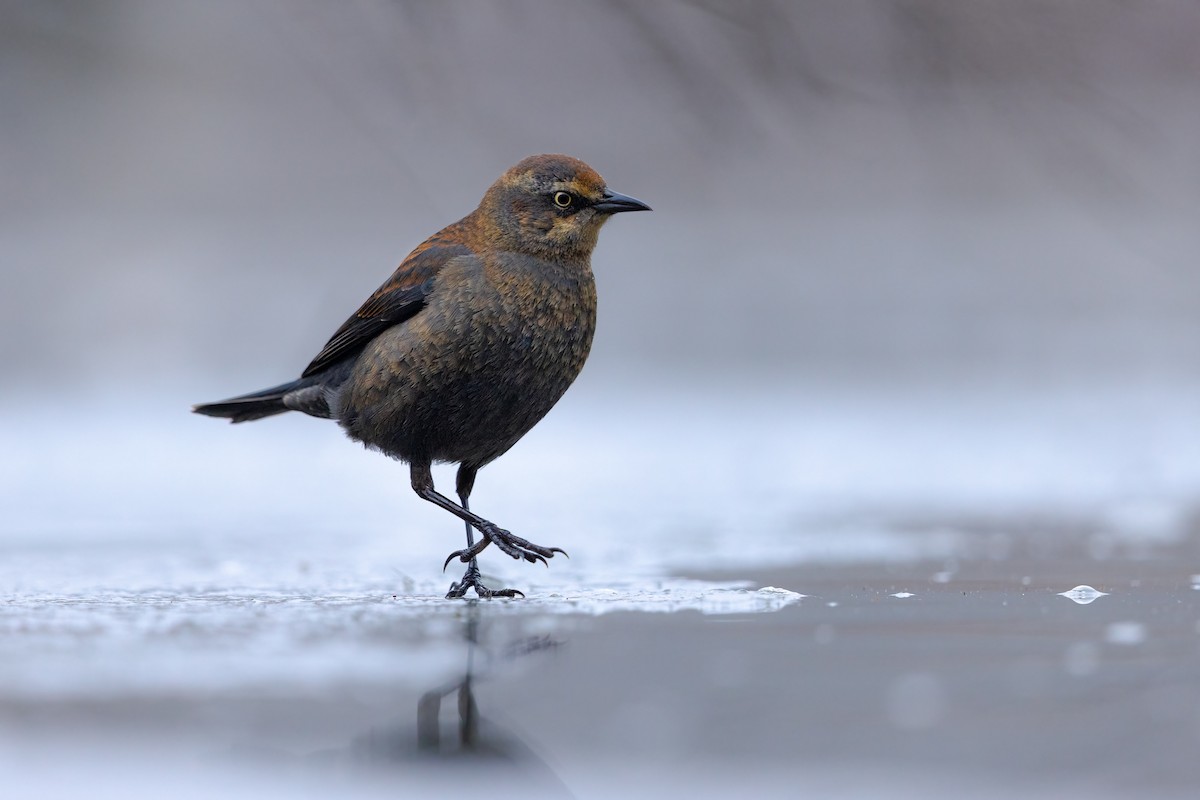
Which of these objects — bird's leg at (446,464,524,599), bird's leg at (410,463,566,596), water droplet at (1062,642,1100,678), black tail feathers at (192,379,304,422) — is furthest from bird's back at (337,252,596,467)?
water droplet at (1062,642,1100,678)

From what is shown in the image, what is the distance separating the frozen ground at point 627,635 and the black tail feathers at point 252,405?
17.0 inches

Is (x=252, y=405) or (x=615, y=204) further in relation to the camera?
(x=252, y=405)

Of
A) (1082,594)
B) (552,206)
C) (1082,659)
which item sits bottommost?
(1082,659)

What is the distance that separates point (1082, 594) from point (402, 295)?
2.31 meters

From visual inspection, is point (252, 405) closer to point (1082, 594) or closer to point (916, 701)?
point (1082, 594)

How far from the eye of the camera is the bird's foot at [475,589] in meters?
3.96

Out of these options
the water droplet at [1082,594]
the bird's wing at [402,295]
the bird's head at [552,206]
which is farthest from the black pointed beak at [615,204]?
the water droplet at [1082,594]

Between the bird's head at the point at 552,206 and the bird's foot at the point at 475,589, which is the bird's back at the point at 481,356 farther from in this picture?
the bird's foot at the point at 475,589

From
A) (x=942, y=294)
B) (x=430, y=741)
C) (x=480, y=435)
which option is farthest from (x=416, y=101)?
(x=942, y=294)

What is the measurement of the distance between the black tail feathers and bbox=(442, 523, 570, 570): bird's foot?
1.29m

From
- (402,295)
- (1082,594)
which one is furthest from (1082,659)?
(402,295)

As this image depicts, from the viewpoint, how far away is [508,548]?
437 centimetres

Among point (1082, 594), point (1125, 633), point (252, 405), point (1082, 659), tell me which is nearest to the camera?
point (1082, 659)

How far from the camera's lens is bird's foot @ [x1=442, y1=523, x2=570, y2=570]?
14.1 feet
